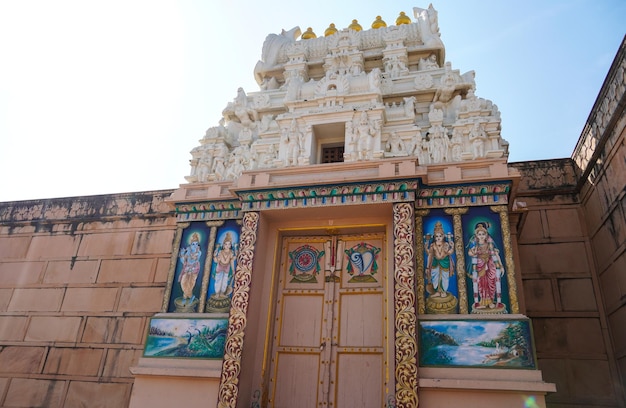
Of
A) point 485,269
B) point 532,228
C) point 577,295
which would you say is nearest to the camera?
point 485,269

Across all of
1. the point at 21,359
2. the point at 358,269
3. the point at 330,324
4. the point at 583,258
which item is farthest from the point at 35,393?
the point at 583,258

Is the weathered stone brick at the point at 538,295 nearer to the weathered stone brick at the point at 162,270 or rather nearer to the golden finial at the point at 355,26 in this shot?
the golden finial at the point at 355,26

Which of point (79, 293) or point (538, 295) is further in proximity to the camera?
point (79, 293)

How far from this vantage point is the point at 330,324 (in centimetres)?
879

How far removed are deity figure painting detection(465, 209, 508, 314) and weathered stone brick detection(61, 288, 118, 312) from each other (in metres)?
9.21

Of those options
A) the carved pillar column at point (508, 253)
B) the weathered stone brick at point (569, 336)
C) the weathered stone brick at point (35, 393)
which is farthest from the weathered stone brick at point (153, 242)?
the weathered stone brick at point (569, 336)

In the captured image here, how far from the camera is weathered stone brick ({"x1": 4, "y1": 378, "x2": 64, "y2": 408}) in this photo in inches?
451

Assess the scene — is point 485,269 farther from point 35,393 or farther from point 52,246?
point 52,246

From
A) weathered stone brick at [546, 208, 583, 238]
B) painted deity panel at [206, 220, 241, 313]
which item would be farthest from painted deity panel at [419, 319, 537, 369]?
weathered stone brick at [546, 208, 583, 238]

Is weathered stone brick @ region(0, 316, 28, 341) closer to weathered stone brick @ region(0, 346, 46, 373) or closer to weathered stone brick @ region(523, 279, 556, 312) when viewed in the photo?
weathered stone brick @ region(0, 346, 46, 373)

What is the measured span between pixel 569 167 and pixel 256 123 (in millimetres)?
7915

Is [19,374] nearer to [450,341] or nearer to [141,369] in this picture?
[141,369]

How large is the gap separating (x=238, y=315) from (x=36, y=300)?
7.89 m

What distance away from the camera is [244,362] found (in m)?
8.05
